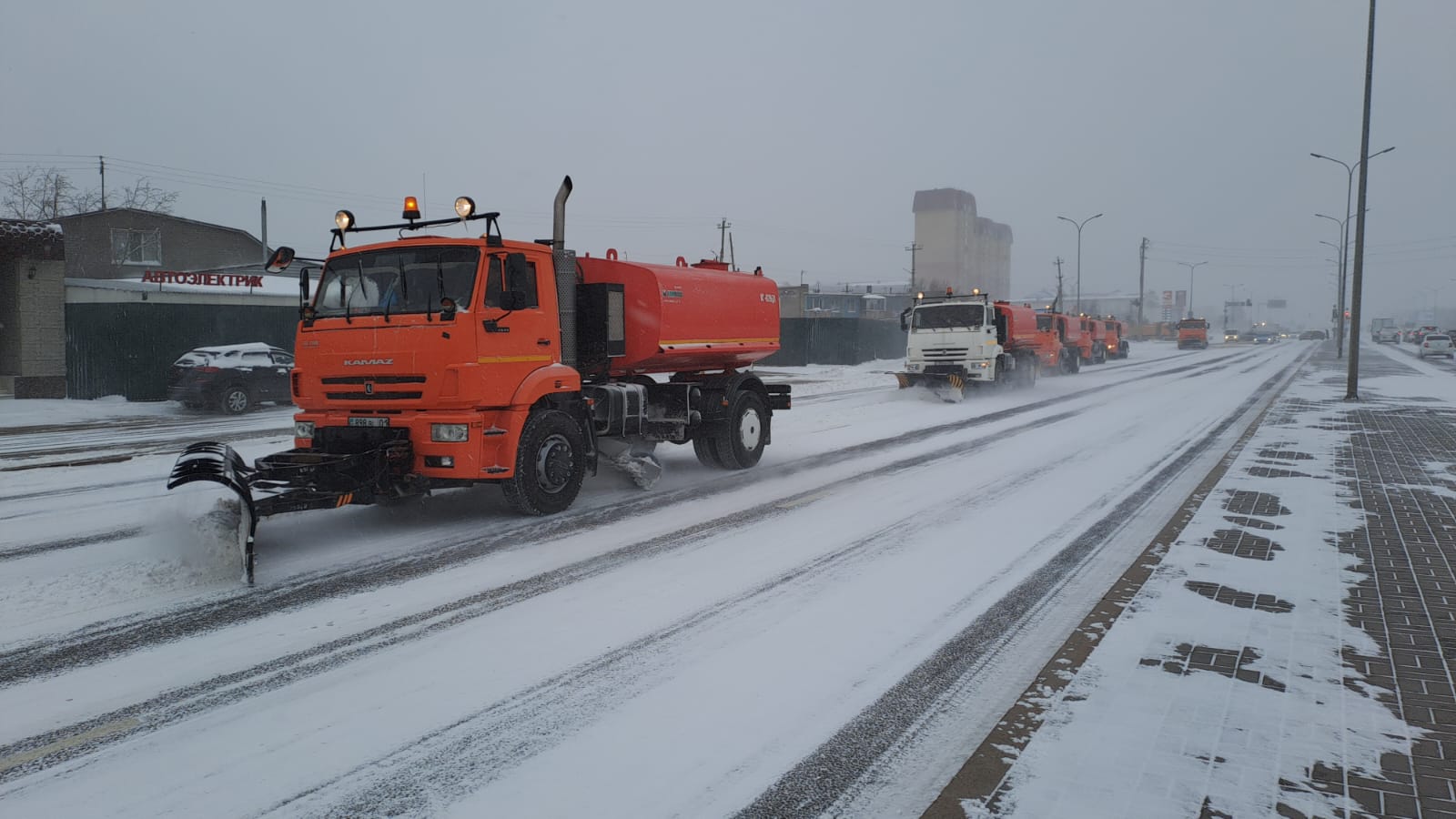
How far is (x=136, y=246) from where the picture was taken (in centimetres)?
3956

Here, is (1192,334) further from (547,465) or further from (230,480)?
(230,480)

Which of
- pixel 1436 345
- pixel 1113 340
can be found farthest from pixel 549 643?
pixel 1436 345

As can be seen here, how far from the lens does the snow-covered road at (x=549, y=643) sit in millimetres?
3680

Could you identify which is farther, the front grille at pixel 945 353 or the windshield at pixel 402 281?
→ the front grille at pixel 945 353

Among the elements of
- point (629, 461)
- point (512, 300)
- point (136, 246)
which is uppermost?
point (136, 246)

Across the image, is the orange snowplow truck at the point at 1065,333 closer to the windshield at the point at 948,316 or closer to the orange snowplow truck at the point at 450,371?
the windshield at the point at 948,316

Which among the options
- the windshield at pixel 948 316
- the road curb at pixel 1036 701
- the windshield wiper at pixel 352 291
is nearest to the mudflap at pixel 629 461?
the windshield wiper at pixel 352 291

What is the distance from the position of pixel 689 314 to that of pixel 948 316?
1401 cm

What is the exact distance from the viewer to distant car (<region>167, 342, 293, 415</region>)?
20.3m

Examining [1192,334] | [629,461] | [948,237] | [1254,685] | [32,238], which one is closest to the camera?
[1254,685]

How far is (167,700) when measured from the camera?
443cm

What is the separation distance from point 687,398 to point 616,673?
6.56 metres

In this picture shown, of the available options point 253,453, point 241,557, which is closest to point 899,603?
point 241,557

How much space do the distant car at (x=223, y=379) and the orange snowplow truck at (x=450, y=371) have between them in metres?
12.9
